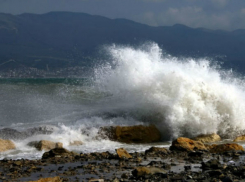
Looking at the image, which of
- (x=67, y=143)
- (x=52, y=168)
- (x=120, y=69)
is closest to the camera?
(x=52, y=168)

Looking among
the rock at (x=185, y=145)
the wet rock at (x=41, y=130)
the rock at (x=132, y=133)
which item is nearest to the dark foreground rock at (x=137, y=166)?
the rock at (x=185, y=145)

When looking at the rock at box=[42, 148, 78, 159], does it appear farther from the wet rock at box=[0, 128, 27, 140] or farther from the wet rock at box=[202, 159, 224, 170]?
the wet rock at box=[202, 159, 224, 170]

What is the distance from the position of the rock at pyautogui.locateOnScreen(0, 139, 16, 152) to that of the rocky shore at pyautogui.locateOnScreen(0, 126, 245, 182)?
6.77 feet

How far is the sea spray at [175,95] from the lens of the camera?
14.9 metres

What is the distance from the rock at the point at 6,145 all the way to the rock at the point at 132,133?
126 inches

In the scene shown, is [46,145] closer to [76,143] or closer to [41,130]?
[76,143]

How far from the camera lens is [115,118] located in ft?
51.2

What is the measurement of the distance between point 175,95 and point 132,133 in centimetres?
267

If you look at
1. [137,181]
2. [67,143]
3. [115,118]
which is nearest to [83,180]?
[137,181]

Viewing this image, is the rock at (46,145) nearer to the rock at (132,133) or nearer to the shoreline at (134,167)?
the shoreline at (134,167)

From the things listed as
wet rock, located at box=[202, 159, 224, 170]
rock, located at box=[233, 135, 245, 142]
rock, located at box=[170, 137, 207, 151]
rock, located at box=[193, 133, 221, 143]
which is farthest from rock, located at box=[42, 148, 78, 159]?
rock, located at box=[233, 135, 245, 142]

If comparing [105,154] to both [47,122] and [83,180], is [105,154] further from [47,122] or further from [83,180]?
[47,122]

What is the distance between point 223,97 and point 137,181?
373 inches

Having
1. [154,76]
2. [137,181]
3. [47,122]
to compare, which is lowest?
[137,181]
